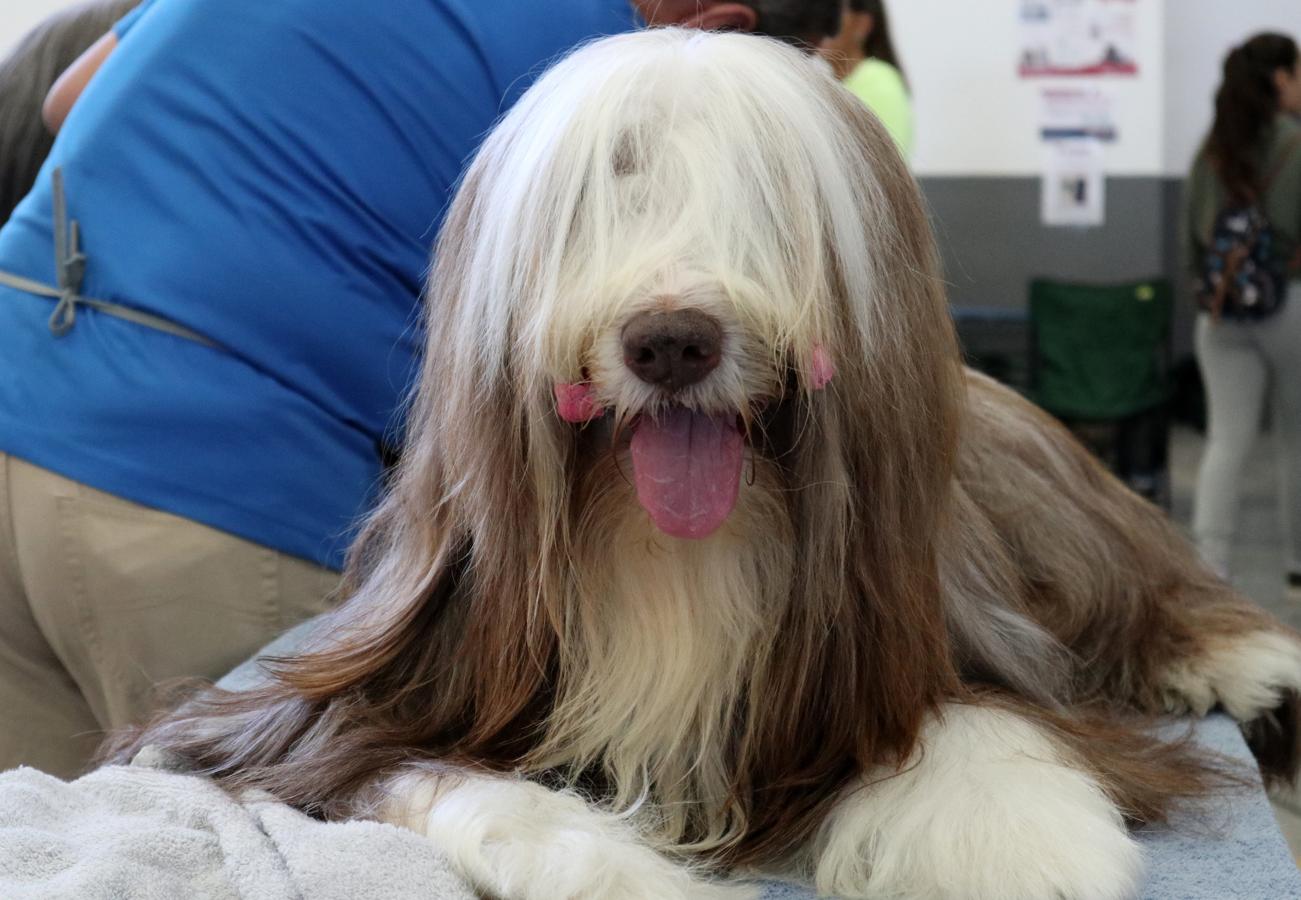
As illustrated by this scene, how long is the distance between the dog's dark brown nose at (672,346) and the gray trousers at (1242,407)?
16.3ft

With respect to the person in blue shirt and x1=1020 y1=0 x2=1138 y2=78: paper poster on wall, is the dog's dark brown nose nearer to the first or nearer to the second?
the person in blue shirt

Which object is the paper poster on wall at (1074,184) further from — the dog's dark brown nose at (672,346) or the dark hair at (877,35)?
the dog's dark brown nose at (672,346)

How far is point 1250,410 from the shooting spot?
602 cm

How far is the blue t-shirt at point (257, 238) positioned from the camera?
2.09 metres

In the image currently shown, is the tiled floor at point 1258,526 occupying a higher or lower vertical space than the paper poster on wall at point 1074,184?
lower

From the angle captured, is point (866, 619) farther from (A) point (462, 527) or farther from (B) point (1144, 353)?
(B) point (1144, 353)

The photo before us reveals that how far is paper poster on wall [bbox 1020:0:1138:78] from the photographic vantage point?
25.2ft

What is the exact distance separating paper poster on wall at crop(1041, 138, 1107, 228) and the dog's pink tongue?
7163mm

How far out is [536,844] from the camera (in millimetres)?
1356

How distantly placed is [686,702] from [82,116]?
4.31 feet

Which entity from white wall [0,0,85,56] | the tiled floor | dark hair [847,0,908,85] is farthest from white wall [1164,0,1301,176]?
white wall [0,0,85,56]

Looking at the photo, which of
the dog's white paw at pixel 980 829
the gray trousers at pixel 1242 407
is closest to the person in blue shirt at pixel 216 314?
the dog's white paw at pixel 980 829

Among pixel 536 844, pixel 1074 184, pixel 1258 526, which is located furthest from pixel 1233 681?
pixel 1074 184

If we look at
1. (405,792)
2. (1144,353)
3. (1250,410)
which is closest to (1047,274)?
(1144,353)
